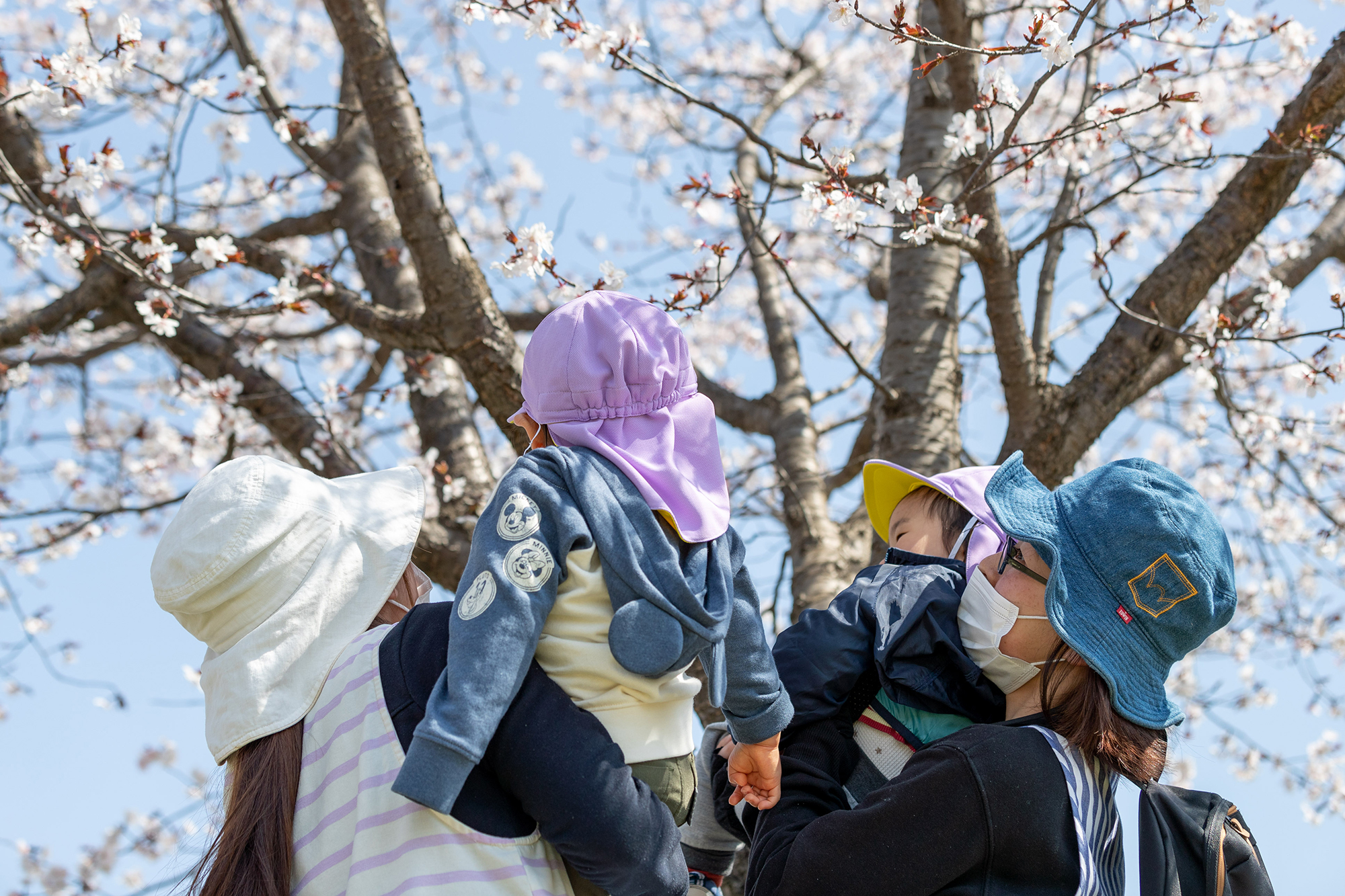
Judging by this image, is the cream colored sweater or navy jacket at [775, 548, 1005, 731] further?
navy jacket at [775, 548, 1005, 731]

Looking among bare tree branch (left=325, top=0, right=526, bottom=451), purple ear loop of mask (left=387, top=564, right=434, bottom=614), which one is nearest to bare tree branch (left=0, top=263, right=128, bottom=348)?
bare tree branch (left=325, top=0, right=526, bottom=451)

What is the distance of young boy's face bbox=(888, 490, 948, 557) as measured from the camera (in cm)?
179

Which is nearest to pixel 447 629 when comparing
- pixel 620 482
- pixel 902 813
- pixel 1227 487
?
pixel 620 482

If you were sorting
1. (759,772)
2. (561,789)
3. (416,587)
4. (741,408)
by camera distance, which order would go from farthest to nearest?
1. (741,408)
2. (416,587)
3. (759,772)
4. (561,789)

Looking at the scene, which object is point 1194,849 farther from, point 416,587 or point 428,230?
point 428,230

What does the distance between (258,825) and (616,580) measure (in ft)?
1.77

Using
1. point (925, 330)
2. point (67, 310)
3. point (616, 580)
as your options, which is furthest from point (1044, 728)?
point (67, 310)

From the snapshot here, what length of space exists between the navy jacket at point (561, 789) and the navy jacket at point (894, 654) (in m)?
0.34

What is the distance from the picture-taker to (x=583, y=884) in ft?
4.40

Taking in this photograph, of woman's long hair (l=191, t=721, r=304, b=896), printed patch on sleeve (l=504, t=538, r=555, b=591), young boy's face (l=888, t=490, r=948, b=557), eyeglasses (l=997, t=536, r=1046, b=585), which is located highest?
young boy's face (l=888, t=490, r=948, b=557)

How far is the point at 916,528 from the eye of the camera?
183cm

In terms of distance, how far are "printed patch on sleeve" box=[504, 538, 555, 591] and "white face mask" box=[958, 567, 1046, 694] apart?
66 cm

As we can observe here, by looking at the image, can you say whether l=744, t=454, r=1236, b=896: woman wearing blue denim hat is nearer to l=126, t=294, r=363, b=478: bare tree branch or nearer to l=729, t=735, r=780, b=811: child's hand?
l=729, t=735, r=780, b=811: child's hand

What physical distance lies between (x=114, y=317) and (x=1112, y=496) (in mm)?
3950
